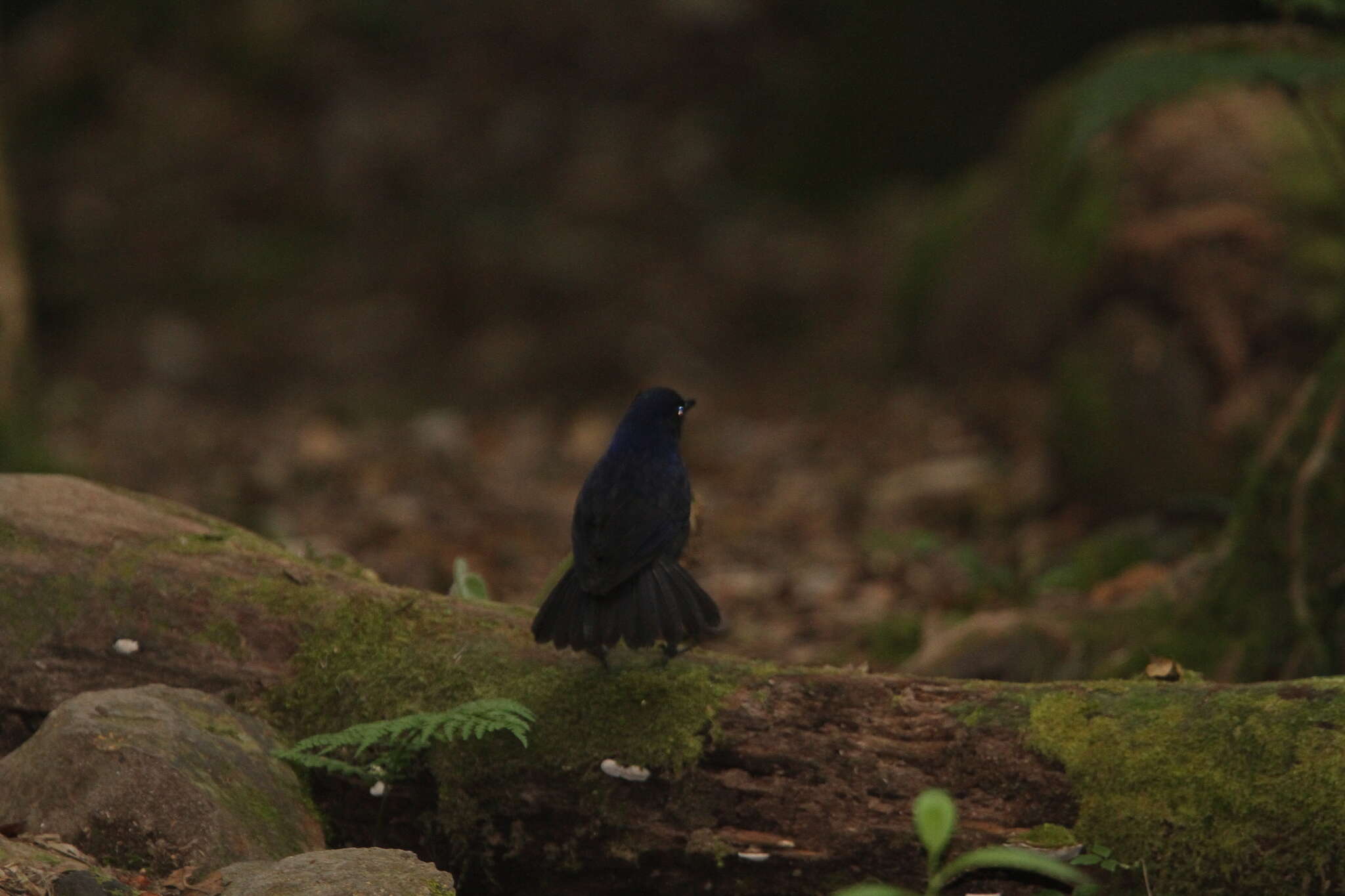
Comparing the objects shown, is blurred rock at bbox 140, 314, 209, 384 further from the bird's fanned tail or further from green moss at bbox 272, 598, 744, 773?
the bird's fanned tail

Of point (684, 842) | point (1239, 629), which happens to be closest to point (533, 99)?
point (1239, 629)

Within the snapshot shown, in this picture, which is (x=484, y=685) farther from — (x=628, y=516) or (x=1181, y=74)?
(x=1181, y=74)

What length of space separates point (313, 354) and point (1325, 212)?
22.5ft

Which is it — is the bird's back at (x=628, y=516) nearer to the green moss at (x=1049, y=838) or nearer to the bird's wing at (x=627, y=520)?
the bird's wing at (x=627, y=520)

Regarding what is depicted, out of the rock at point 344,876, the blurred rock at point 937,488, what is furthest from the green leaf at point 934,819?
the blurred rock at point 937,488

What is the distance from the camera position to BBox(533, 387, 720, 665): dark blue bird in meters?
3.29

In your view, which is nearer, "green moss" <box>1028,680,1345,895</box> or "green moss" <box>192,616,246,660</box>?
"green moss" <box>1028,680,1345,895</box>

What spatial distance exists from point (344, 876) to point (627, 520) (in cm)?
114

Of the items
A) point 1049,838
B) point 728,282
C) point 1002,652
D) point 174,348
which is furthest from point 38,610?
point 728,282

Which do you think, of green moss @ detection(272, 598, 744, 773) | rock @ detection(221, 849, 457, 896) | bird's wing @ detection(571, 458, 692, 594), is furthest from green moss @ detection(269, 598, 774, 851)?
rock @ detection(221, 849, 457, 896)

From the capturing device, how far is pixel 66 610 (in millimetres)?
3479

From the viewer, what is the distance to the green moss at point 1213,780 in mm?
2873

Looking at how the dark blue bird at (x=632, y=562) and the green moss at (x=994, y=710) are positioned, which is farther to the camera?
the dark blue bird at (x=632, y=562)

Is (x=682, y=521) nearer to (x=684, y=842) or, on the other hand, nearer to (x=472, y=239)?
(x=684, y=842)
